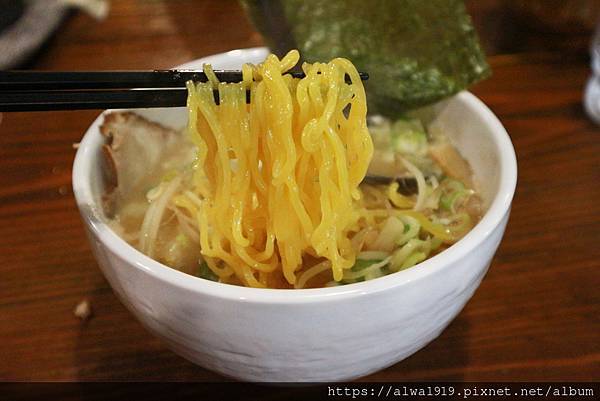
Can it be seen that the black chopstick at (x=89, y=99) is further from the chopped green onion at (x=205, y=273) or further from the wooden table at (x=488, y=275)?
the wooden table at (x=488, y=275)

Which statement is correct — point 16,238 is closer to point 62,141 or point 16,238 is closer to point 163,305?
point 62,141

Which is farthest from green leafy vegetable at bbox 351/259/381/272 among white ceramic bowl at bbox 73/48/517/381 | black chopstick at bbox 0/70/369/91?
black chopstick at bbox 0/70/369/91

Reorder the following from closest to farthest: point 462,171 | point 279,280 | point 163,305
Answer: point 163,305 < point 279,280 < point 462,171

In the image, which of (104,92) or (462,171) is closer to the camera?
(104,92)

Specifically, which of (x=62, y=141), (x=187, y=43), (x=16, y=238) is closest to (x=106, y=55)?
(x=187, y=43)

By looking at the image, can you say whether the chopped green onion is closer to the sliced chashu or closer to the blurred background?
the sliced chashu

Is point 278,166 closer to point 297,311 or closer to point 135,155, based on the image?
point 297,311
